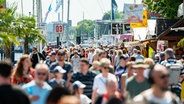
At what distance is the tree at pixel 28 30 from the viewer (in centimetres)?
2577

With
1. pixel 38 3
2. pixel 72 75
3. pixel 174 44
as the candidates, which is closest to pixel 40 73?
pixel 72 75

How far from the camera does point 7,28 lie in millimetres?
23969

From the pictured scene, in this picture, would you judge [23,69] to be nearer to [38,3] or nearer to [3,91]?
[3,91]

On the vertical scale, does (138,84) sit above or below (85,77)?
above

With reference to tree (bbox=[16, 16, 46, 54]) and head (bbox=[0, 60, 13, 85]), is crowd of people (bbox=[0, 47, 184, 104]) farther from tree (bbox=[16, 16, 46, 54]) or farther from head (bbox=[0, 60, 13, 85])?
tree (bbox=[16, 16, 46, 54])

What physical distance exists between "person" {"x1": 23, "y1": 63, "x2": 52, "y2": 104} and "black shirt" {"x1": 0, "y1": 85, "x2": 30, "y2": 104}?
5.92 ft

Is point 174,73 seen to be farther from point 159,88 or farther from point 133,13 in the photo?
point 133,13

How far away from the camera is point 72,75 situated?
13430 millimetres

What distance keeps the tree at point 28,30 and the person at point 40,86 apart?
15.9m

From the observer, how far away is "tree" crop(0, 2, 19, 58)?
845 inches

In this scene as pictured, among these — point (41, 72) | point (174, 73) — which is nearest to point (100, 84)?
point (41, 72)

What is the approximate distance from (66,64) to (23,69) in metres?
2.53

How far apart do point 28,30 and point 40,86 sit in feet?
58.0

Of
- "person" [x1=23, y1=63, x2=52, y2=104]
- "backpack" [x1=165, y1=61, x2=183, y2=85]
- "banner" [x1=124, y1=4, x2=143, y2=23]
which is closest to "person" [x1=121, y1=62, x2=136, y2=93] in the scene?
"backpack" [x1=165, y1=61, x2=183, y2=85]
